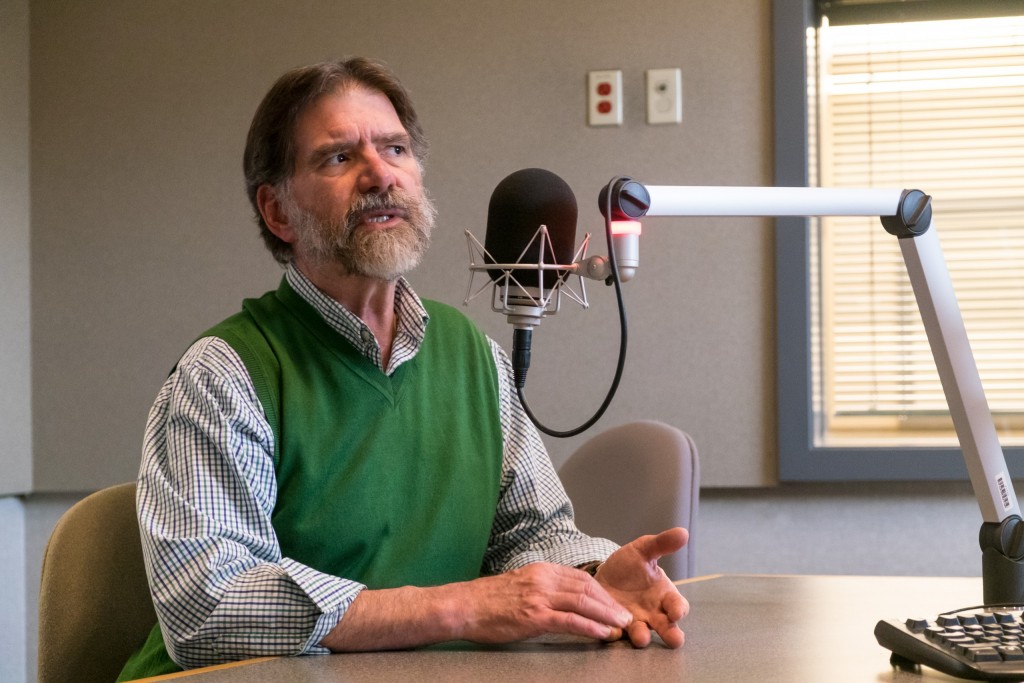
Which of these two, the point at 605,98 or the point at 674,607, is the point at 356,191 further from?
the point at 605,98

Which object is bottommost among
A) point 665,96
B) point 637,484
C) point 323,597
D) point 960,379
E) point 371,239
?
point 637,484

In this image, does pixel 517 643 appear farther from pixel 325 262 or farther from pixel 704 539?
pixel 704 539

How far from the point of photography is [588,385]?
271 cm

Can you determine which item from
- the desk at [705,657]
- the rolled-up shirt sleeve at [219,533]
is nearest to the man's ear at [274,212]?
the rolled-up shirt sleeve at [219,533]

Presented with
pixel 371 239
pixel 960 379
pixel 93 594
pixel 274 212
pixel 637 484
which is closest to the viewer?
pixel 960 379

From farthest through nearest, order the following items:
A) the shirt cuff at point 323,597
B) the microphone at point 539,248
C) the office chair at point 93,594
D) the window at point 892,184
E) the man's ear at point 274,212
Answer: the window at point 892,184, the man's ear at point 274,212, the office chair at point 93,594, the shirt cuff at point 323,597, the microphone at point 539,248

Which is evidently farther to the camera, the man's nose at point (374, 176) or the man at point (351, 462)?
the man's nose at point (374, 176)

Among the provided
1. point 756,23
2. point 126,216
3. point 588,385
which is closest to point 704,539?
point 588,385

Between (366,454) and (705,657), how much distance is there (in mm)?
544

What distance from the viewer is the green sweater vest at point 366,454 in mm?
1376

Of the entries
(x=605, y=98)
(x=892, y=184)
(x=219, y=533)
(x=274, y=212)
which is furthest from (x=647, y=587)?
(x=892, y=184)

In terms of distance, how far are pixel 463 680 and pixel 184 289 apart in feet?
6.74

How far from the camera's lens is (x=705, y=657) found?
1.06 meters

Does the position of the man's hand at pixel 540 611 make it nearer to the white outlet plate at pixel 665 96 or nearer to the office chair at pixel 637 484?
the office chair at pixel 637 484
